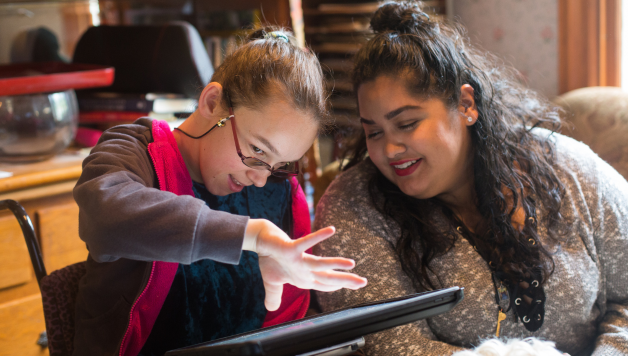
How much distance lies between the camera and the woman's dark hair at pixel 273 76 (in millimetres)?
958

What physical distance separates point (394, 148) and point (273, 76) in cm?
31

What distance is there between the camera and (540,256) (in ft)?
3.79

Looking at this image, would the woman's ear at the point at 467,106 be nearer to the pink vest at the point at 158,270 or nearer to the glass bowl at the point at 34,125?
the pink vest at the point at 158,270

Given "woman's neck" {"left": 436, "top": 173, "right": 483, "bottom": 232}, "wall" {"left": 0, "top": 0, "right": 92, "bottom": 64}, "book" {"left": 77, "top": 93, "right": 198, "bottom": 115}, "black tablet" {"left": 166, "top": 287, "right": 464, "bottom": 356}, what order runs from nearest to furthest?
1. "black tablet" {"left": 166, "top": 287, "right": 464, "bottom": 356}
2. "woman's neck" {"left": 436, "top": 173, "right": 483, "bottom": 232}
3. "book" {"left": 77, "top": 93, "right": 198, "bottom": 115}
4. "wall" {"left": 0, "top": 0, "right": 92, "bottom": 64}

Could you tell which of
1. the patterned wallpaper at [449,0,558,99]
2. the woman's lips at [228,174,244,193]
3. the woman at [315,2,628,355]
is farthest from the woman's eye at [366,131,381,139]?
the patterned wallpaper at [449,0,558,99]

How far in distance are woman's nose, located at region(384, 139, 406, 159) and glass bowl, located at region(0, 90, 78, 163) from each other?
3.51 feet

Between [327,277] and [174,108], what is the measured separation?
1.41 metres

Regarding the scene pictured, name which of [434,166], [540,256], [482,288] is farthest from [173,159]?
[540,256]

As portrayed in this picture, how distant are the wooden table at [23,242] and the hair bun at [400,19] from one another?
0.96m

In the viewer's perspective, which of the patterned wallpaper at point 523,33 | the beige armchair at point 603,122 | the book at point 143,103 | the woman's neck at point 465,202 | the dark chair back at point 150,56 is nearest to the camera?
the woman's neck at point 465,202

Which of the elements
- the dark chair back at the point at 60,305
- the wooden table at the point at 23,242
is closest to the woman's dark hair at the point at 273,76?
the dark chair back at the point at 60,305

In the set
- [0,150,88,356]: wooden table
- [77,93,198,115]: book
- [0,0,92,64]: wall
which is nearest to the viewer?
[0,150,88,356]: wooden table

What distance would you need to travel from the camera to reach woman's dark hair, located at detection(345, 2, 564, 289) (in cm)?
112

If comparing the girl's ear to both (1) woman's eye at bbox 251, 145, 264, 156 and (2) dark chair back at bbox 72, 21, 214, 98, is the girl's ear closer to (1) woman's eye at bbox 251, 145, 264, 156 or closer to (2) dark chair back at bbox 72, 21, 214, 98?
(1) woman's eye at bbox 251, 145, 264, 156
